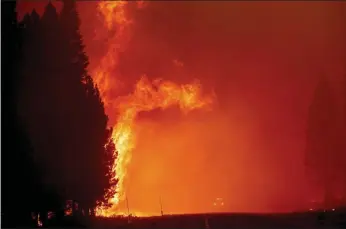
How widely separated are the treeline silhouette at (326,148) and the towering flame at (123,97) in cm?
1573

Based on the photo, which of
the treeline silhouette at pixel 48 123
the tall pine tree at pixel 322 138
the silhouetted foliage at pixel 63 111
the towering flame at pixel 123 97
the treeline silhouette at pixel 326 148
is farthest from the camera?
the tall pine tree at pixel 322 138

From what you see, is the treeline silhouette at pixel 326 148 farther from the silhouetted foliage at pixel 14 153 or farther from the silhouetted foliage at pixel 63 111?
the silhouetted foliage at pixel 14 153

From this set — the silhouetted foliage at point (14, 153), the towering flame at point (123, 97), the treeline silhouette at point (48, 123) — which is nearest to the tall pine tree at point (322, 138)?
the towering flame at point (123, 97)

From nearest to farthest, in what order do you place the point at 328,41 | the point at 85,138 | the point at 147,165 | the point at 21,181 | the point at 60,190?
the point at 21,181, the point at 60,190, the point at 85,138, the point at 147,165, the point at 328,41

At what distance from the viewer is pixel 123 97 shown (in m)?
59.8

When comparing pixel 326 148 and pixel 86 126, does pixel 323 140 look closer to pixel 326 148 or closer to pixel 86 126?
pixel 326 148

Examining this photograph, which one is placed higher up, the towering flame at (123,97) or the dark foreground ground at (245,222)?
the towering flame at (123,97)

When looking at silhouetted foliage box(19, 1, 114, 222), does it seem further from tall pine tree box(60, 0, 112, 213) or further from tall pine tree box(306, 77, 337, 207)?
tall pine tree box(306, 77, 337, 207)

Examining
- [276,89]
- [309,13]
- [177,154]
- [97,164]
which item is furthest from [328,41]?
[97,164]

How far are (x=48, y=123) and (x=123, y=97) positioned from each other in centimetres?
2407

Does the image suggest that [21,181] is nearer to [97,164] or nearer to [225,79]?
[97,164]

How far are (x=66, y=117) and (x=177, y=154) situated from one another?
40.1 metres

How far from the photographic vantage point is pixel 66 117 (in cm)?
3722

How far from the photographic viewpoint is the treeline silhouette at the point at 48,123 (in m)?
31.1
